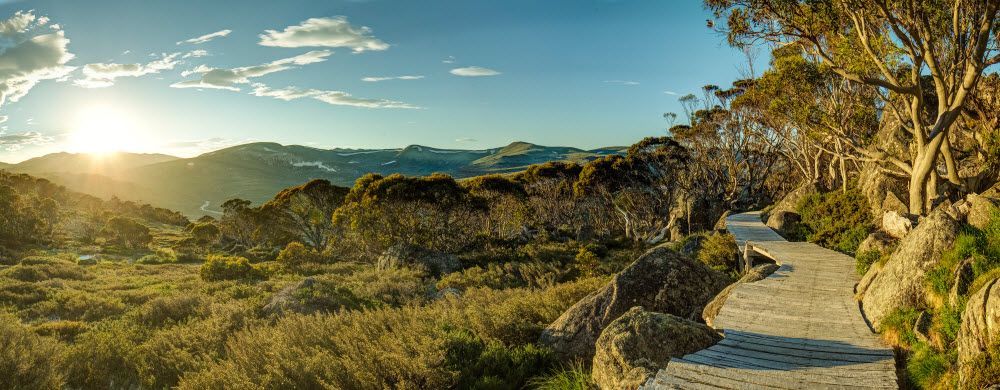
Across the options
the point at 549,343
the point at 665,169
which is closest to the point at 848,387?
the point at 549,343

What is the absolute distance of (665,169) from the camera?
43.0 metres

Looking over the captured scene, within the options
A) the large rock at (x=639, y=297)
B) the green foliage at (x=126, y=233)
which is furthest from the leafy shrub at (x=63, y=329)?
the green foliage at (x=126, y=233)

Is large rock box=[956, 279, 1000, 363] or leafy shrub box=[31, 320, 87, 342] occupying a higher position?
large rock box=[956, 279, 1000, 363]

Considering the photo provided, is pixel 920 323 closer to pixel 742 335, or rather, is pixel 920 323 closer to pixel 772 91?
pixel 742 335

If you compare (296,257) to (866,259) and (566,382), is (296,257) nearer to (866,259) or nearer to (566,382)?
(566,382)

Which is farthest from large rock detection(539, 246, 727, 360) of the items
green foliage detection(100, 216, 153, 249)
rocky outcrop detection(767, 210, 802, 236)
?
green foliage detection(100, 216, 153, 249)

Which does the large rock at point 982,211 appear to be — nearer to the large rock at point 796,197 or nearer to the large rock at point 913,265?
the large rock at point 913,265

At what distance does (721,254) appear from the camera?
1773 centimetres

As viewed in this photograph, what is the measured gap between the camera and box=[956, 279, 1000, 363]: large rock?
181 inches

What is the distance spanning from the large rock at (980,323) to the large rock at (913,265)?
2013 millimetres

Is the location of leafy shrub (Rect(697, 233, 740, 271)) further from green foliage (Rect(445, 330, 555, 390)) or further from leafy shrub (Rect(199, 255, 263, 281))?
leafy shrub (Rect(199, 255, 263, 281))

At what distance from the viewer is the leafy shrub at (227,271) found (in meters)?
27.8

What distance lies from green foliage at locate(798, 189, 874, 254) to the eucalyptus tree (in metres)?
1.84

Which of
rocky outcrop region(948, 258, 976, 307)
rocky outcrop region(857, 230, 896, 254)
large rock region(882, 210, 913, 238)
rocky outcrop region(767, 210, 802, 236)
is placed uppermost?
rocky outcrop region(948, 258, 976, 307)
